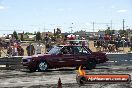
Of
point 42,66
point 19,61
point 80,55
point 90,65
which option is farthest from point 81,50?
point 19,61

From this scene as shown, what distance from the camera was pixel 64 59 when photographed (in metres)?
21.1

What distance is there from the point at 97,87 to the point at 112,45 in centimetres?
1813

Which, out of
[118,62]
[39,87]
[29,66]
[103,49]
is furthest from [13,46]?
[39,87]

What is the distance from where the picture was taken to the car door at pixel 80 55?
21.3m

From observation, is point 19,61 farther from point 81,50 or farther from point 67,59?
point 81,50

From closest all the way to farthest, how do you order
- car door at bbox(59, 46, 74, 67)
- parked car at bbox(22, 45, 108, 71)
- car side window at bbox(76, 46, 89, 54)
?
parked car at bbox(22, 45, 108, 71) < car door at bbox(59, 46, 74, 67) < car side window at bbox(76, 46, 89, 54)

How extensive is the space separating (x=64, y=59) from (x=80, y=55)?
97 centimetres

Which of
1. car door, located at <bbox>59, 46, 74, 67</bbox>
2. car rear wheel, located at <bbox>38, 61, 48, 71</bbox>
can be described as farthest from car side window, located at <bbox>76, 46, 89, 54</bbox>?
car rear wheel, located at <bbox>38, 61, 48, 71</bbox>

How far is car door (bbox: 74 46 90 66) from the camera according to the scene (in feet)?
70.0

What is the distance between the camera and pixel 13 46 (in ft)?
82.8

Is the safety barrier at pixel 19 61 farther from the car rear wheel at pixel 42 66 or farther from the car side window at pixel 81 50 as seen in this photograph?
the car side window at pixel 81 50

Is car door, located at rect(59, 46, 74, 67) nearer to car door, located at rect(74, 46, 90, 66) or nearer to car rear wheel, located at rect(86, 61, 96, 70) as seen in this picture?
car door, located at rect(74, 46, 90, 66)

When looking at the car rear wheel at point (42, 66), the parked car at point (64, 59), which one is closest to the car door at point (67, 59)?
the parked car at point (64, 59)

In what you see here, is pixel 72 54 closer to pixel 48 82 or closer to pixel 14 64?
pixel 14 64
